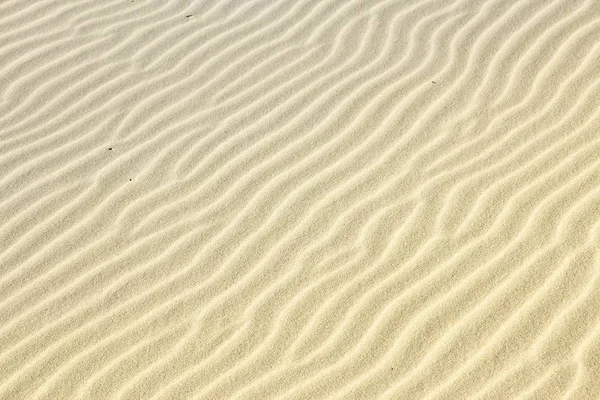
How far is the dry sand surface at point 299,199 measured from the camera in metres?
3.45

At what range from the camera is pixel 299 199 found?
420 cm

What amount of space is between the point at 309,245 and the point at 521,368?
1.04 m

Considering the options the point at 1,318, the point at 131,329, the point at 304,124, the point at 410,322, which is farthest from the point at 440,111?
the point at 1,318

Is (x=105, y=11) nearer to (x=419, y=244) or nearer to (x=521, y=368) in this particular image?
(x=419, y=244)

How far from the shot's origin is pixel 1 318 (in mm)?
3703

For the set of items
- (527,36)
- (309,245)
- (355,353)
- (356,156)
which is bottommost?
(355,353)

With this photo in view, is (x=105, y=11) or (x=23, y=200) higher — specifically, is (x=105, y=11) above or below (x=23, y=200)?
above

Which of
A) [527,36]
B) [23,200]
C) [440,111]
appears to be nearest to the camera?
[23,200]

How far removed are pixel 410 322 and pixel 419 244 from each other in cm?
44

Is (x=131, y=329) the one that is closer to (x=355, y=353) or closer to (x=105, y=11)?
(x=355, y=353)

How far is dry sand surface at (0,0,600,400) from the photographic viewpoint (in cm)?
345

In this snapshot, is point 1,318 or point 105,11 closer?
point 1,318

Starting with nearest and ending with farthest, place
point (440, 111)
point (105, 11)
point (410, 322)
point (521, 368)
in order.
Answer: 1. point (521, 368)
2. point (410, 322)
3. point (440, 111)
4. point (105, 11)

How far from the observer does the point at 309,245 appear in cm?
394
